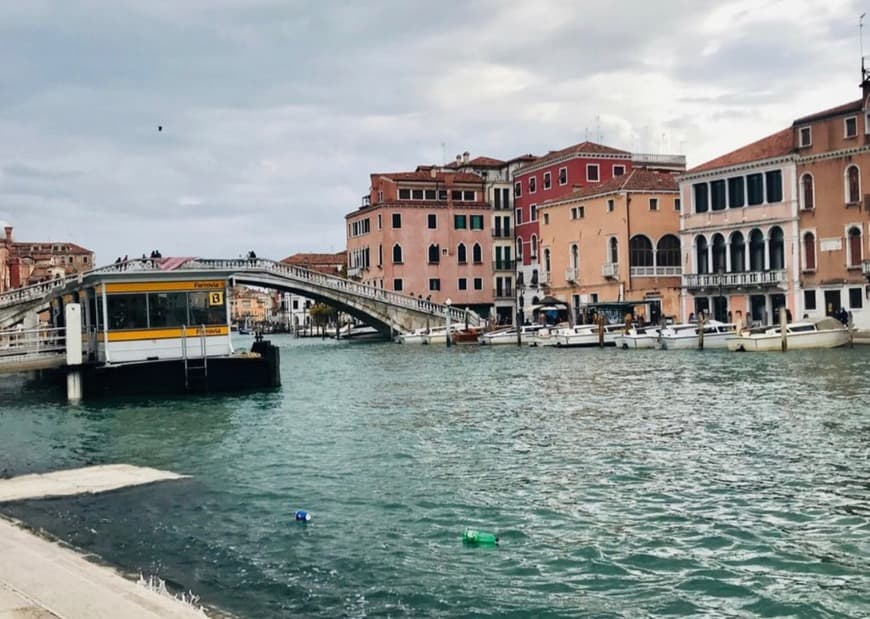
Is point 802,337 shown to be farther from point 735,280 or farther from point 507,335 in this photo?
point 507,335

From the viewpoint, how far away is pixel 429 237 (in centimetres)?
6178

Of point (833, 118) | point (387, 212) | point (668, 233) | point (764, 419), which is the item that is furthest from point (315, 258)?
point (764, 419)

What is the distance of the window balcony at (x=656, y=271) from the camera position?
1989 inches

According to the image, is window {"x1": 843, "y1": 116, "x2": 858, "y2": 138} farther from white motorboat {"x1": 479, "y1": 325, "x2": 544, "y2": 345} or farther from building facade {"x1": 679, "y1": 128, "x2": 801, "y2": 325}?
white motorboat {"x1": 479, "y1": 325, "x2": 544, "y2": 345}

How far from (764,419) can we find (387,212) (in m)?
45.5

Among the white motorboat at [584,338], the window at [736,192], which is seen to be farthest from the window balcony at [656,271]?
the white motorboat at [584,338]

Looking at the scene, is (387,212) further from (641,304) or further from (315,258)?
(315,258)

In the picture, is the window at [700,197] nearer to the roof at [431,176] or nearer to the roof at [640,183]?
the roof at [640,183]

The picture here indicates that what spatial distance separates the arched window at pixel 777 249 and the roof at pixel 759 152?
3240mm

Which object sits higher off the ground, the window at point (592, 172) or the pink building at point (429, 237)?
the window at point (592, 172)

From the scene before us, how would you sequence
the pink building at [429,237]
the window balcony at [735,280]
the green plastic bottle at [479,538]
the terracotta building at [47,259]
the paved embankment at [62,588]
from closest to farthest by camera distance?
the paved embankment at [62,588]
the green plastic bottle at [479,538]
the window balcony at [735,280]
the pink building at [429,237]
the terracotta building at [47,259]

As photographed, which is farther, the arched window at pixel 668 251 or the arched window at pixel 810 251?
the arched window at pixel 668 251

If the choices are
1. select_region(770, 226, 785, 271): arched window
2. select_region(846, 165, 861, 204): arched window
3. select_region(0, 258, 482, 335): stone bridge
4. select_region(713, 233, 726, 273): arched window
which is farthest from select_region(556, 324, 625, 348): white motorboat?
select_region(846, 165, 861, 204): arched window

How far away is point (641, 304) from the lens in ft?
159
